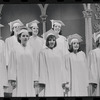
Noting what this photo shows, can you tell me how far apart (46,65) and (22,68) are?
18.0 inches

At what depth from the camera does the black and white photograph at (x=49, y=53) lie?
12.2m

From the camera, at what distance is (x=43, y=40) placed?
42.0ft

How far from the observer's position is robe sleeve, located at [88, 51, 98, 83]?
41.3ft

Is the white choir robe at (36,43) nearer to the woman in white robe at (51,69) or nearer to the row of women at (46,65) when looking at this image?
the row of women at (46,65)

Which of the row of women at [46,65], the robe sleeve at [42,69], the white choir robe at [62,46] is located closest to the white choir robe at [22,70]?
the row of women at [46,65]

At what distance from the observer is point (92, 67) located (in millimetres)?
12641

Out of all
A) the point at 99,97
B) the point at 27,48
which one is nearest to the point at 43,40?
the point at 27,48

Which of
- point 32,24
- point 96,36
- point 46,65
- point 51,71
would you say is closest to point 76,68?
point 51,71

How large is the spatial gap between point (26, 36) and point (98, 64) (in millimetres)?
1552

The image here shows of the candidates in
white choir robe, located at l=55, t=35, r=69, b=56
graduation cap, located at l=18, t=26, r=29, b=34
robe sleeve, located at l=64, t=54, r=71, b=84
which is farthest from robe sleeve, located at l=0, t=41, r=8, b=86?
robe sleeve, located at l=64, t=54, r=71, b=84

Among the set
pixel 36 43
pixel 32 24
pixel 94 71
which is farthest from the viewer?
pixel 32 24

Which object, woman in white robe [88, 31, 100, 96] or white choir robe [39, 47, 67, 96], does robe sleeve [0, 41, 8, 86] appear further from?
woman in white robe [88, 31, 100, 96]

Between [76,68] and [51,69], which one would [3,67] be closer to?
[51,69]

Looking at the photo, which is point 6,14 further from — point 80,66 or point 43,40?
point 80,66
